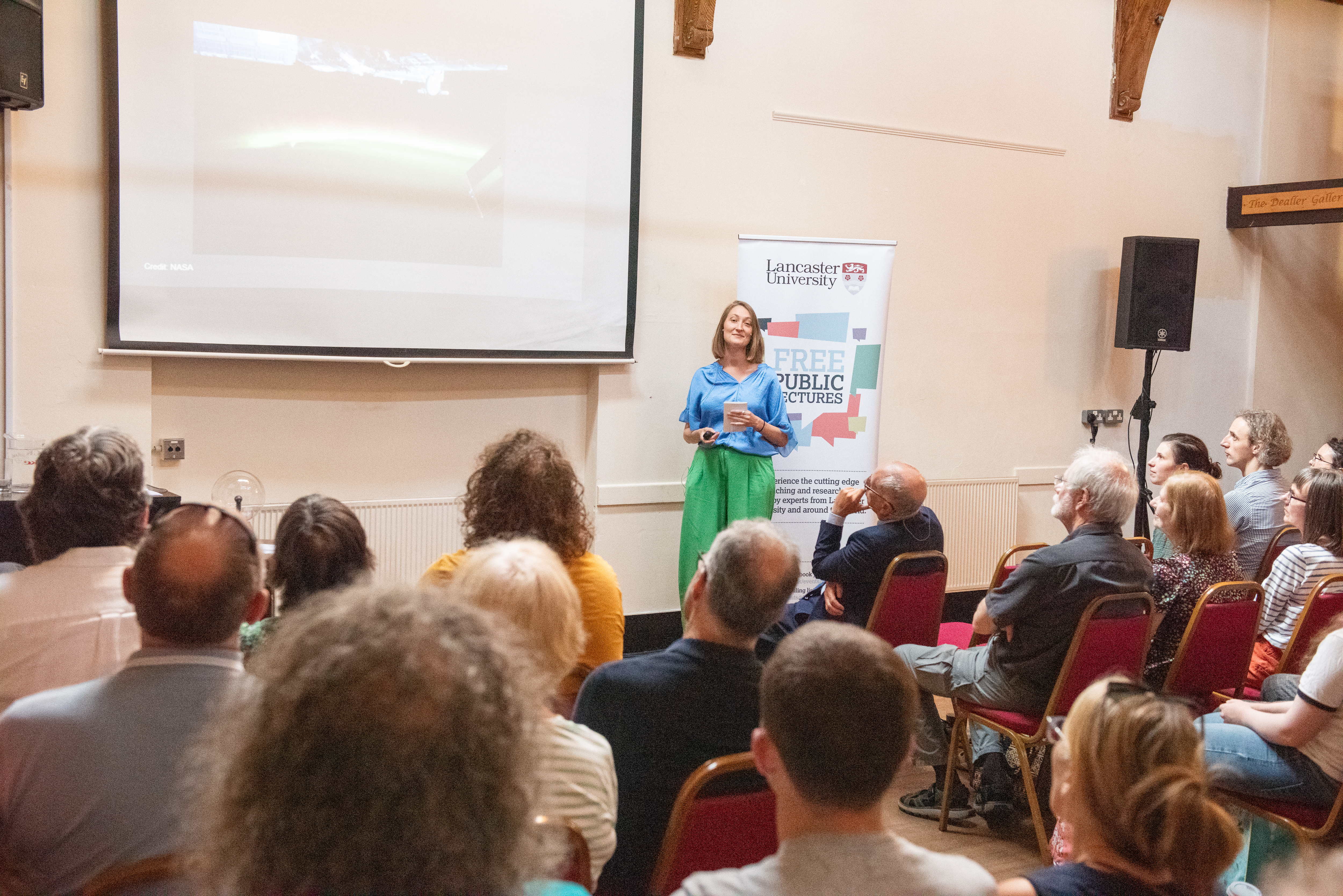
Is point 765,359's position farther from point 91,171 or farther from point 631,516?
point 91,171

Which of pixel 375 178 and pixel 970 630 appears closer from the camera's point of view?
Result: pixel 970 630

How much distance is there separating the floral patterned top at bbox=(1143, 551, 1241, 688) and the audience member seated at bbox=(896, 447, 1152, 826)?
182 mm

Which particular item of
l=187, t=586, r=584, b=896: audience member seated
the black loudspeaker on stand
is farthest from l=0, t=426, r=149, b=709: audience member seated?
the black loudspeaker on stand

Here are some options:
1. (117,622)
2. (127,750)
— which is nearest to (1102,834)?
(127,750)

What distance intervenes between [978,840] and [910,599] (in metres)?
0.76

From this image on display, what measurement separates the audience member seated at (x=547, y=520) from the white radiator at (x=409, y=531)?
6.41ft

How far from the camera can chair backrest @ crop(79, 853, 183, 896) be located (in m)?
1.14

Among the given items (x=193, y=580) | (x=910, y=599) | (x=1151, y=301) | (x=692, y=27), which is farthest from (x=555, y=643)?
(x=1151, y=301)

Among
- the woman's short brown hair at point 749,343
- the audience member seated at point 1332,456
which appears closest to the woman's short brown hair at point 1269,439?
the audience member seated at point 1332,456

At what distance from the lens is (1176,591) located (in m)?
3.13

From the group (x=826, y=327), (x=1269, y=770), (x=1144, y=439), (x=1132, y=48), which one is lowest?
(x=1269, y=770)

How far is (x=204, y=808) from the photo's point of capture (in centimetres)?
86

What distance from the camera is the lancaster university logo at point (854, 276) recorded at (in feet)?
16.8

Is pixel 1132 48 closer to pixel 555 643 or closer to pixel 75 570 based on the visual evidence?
pixel 555 643
